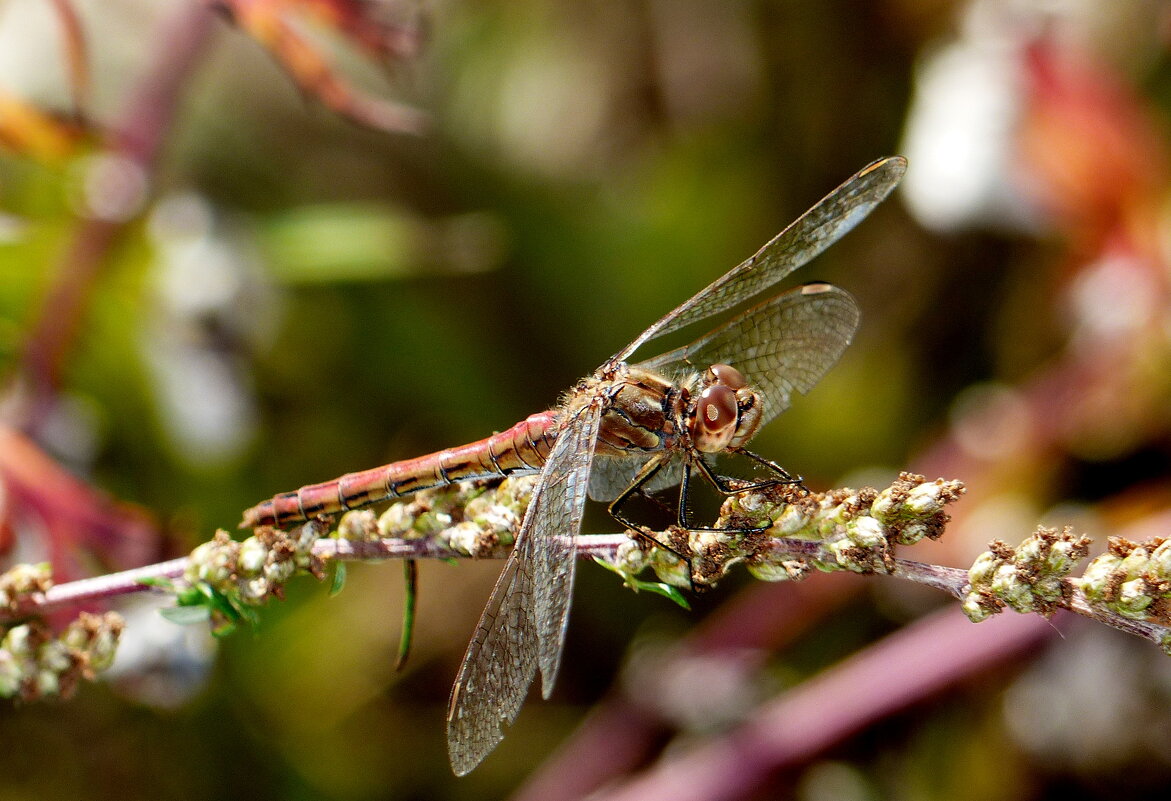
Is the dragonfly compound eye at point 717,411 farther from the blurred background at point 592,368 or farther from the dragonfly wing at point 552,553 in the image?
the blurred background at point 592,368

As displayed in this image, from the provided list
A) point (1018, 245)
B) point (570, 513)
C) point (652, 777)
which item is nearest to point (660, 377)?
point (570, 513)

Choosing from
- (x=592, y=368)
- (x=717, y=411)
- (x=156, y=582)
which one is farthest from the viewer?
(x=592, y=368)

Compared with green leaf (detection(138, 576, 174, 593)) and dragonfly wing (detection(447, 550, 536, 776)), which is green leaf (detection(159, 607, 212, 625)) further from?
dragonfly wing (detection(447, 550, 536, 776))

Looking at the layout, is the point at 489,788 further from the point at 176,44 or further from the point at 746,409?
the point at 176,44

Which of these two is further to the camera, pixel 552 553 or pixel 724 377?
pixel 724 377

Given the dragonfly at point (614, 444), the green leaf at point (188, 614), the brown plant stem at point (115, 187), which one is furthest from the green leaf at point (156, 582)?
the brown plant stem at point (115, 187)

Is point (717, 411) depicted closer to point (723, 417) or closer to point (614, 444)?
point (723, 417)

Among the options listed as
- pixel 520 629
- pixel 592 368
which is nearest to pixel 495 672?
pixel 520 629
